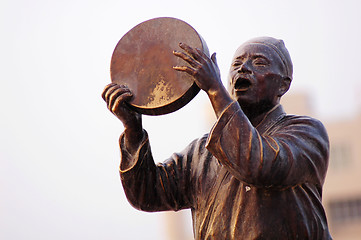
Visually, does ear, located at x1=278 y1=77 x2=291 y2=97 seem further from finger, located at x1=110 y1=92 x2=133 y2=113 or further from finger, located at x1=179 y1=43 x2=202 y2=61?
finger, located at x1=110 y1=92 x2=133 y2=113

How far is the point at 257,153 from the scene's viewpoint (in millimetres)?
3033

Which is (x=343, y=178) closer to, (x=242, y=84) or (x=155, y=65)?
(x=242, y=84)

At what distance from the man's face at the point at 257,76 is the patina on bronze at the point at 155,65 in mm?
225

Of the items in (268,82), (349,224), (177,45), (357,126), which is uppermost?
(357,126)

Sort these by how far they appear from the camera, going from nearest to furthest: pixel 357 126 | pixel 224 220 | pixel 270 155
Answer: pixel 270 155, pixel 224 220, pixel 357 126

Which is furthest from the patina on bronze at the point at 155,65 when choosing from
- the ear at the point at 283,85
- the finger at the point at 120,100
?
the ear at the point at 283,85

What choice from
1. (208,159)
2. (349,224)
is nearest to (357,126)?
(349,224)

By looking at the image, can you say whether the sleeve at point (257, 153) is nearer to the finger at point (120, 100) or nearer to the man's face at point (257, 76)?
the man's face at point (257, 76)

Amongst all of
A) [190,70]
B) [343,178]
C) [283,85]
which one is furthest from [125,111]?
[343,178]

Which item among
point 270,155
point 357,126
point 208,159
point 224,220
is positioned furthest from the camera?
point 357,126

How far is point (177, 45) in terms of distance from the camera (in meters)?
3.31

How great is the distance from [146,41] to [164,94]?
302 millimetres

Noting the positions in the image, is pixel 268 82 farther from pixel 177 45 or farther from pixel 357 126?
pixel 357 126

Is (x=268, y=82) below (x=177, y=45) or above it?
below
